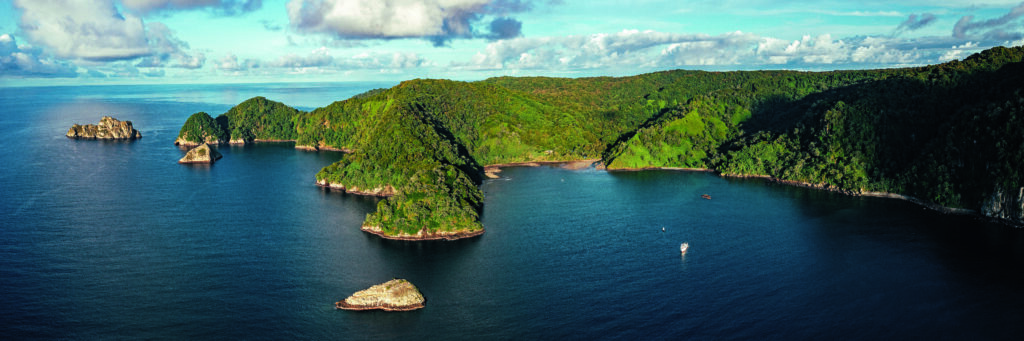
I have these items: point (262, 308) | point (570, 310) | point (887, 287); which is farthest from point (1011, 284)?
point (262, 308)

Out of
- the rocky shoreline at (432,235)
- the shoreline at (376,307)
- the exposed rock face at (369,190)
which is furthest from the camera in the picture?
the exposed rock face at (369,190)

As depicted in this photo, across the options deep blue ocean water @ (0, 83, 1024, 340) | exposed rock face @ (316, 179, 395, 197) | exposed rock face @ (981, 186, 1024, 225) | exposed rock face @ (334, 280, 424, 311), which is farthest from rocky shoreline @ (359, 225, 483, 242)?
exposed rock face @ (981, 186, 1024, 225)

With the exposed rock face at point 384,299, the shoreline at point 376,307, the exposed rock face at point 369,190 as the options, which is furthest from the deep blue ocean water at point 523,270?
the exposed rock face at point 369,190

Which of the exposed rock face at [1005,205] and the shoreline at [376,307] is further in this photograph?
the exposed rock face at [1005,205]

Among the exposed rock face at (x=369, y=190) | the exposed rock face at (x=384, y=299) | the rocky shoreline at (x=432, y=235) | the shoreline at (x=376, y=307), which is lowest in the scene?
the shoreline at (x=376, y=307)

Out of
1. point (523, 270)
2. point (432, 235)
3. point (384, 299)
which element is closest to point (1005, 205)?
point (523, 270)

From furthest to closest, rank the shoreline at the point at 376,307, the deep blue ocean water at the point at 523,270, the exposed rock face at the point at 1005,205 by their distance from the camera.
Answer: the exposed rock face at the point at 1005,205 → the shoreline at the point at 376,307 → the deep blue ocean water at the point at 523,270

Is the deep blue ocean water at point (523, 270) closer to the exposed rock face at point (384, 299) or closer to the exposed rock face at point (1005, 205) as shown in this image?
the exposed rock face at point (384, 299)

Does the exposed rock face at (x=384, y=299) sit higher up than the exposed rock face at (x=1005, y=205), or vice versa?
the exposed rock face at (x=1005, y=205)
